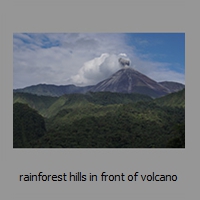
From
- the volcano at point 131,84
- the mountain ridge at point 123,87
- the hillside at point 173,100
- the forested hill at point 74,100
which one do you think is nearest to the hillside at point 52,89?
the mountain ridge at point 123,87

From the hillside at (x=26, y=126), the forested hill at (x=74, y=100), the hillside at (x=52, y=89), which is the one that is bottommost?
the hillside at (x=26, y=126)

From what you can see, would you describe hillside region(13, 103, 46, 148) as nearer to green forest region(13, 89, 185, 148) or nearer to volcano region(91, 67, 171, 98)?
green forest region(13, 89, 185, 148)

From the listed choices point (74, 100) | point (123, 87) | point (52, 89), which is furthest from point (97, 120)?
point (52, 89)

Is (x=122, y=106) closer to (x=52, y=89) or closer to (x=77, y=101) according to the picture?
(x=77, y=101)

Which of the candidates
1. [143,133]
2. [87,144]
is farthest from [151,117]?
[87,144]

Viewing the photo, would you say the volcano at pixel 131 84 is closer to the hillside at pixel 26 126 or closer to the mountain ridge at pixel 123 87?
the mountain ridge at pixel 123 87

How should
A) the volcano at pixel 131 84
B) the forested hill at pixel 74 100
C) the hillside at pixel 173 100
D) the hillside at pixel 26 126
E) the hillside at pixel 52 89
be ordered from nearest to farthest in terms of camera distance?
the hillside at pixel 26 126 < the hillside at pixel 52 89 < the volcano at pixel 131 84 < the hillside at pixel 173 100 < the forested hill at pixel 74 100

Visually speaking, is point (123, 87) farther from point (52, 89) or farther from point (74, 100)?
point (52, 89)
